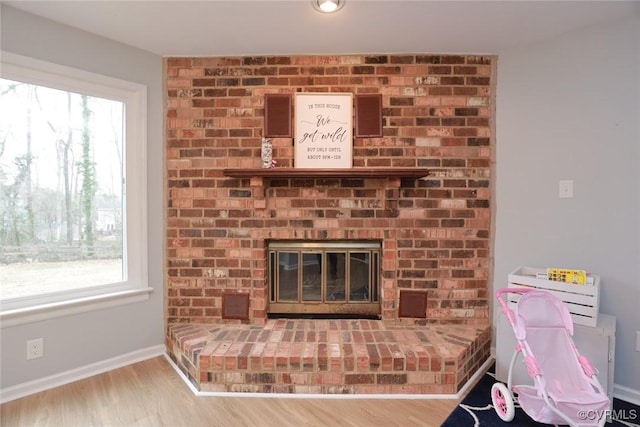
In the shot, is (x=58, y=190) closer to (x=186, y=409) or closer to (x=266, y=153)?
(x=266, y=153)

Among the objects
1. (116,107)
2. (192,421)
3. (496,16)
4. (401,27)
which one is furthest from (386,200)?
(116,107)

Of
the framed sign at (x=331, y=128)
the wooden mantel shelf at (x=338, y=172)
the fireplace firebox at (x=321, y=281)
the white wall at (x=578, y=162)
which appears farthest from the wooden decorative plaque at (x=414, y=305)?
the framed sign at (x=331, y=128)

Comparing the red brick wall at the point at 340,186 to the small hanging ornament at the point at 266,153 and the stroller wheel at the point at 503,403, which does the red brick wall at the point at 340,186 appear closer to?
the small hanging ornament at the point at 266,153

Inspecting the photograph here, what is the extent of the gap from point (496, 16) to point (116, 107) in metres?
2.55

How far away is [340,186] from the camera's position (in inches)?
87.9

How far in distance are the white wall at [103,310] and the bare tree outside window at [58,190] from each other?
202 mm

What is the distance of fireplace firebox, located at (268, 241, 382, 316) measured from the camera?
2.33 metres

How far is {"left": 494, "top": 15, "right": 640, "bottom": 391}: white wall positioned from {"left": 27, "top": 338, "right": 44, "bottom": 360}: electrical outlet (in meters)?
3.05

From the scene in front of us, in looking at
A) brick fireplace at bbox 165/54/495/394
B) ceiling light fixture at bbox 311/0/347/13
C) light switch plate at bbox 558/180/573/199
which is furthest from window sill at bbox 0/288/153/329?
light switch plate at bbox 558/180/573/199

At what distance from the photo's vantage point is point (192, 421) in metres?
1.59

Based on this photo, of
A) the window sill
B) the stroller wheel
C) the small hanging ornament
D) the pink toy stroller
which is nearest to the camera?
the pink toy stroller

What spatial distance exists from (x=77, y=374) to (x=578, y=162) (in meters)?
3.53

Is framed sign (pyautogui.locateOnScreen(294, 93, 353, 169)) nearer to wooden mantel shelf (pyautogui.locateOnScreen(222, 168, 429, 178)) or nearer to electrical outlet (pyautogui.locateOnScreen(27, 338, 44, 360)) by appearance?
wooden mantel shelf (pyautogui.locateOnScreen(222, 168, 429, 178))

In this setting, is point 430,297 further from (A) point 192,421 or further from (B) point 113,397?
(B) point 113,397
